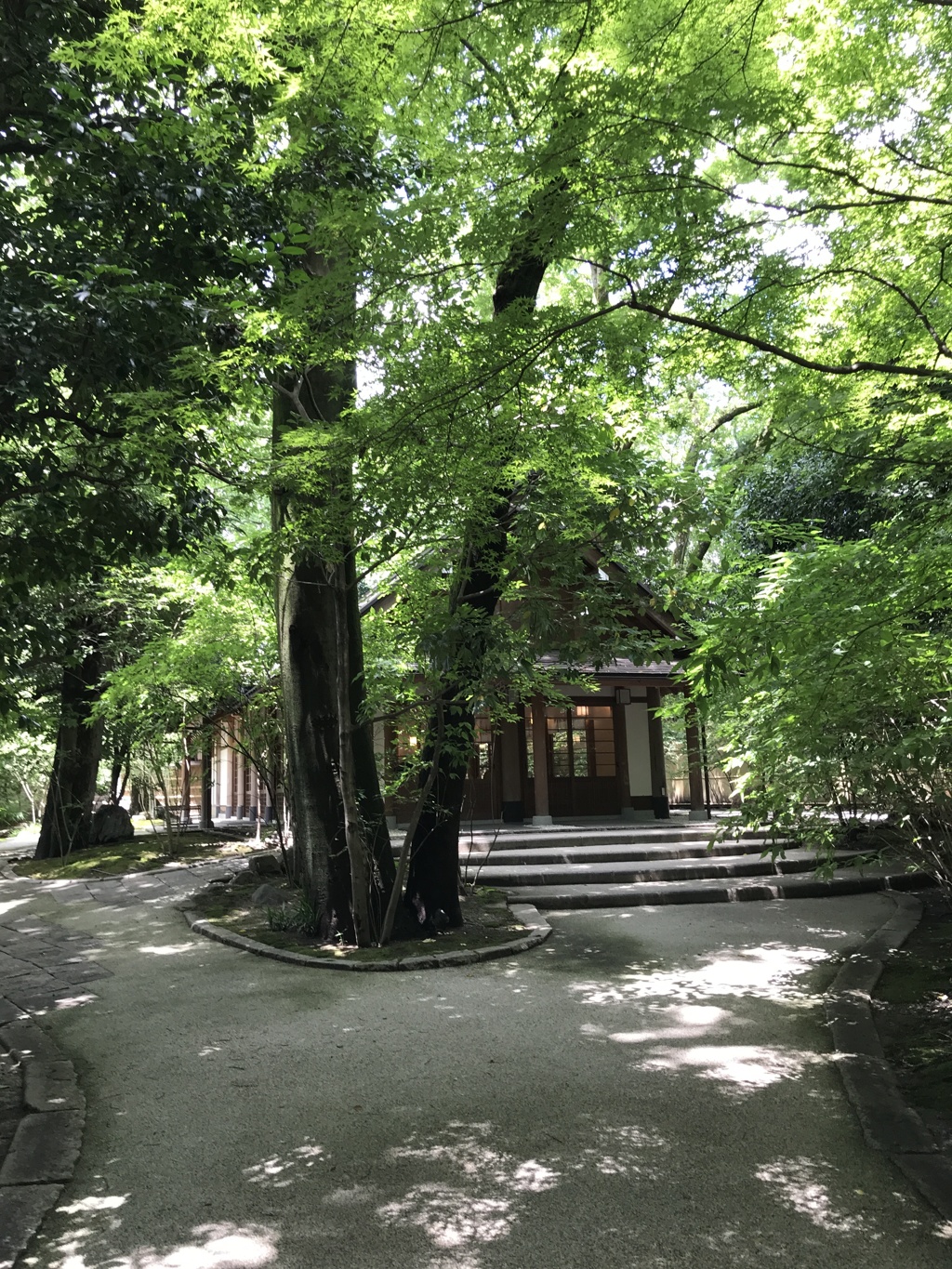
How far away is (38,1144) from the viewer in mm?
3965

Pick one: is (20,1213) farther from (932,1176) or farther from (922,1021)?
(922,1021)

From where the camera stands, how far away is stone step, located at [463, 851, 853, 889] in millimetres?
11852

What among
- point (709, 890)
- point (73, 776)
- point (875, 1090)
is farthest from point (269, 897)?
point (73, 776)

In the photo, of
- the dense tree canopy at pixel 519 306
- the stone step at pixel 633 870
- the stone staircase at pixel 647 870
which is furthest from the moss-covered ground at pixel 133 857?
the dense tree canopy at pixel 519 306

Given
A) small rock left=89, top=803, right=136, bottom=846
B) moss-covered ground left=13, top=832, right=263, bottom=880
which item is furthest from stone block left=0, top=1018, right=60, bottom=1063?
small rock left=89, top=803, right=136, bottom=846

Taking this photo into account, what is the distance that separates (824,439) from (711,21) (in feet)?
7.33

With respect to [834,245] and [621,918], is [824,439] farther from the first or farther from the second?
[621,918]

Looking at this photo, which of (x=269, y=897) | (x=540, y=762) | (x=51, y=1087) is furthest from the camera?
(x=540, y=762)

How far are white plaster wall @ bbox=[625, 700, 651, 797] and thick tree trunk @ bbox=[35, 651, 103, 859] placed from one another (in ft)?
35.9

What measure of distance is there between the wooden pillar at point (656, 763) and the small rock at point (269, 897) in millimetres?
9996

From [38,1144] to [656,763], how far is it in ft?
53.9

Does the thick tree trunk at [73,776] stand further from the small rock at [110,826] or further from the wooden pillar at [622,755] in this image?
the wooden pillar at [622,755]

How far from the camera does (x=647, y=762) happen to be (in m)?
19.3

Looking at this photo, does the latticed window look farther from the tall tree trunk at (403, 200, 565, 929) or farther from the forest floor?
the forest floor
